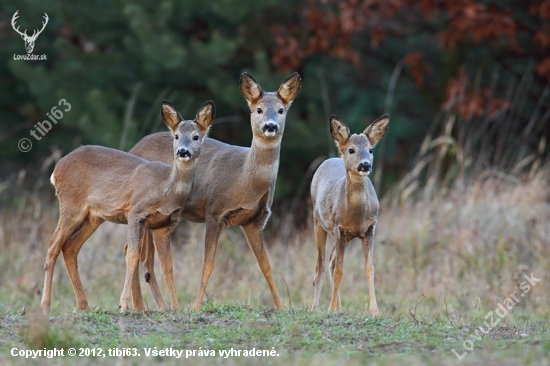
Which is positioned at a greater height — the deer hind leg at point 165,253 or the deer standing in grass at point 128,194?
the deer standing in grass at point 128,194

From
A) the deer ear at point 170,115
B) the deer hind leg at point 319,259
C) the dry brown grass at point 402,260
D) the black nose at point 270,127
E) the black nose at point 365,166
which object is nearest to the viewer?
the black nose at point 365,166

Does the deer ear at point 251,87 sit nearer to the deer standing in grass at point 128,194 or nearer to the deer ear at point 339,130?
the deer standing in grass at point 128,194

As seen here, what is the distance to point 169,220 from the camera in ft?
25.2

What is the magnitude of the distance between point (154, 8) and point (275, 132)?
846cm

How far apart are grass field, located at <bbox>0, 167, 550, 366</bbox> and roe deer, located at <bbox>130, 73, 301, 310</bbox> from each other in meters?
0.59

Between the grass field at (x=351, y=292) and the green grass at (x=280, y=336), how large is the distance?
0.5 inches

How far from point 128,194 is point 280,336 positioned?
7.20 ft

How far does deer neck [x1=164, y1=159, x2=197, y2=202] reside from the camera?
24.8 ft

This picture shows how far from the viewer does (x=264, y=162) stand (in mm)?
7887

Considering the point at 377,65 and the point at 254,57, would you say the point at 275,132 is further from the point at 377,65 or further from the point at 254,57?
the point at 377,65

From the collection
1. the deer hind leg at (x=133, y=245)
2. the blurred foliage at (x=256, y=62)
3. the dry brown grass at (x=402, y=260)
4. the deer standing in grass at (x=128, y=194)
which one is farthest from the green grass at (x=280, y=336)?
the blurred foliage at (x=256, y=62)

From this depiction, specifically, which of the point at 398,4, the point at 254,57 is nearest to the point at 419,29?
the point at 398,4

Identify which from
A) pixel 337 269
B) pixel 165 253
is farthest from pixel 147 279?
pixel 337 269

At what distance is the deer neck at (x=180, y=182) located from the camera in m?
7.56
